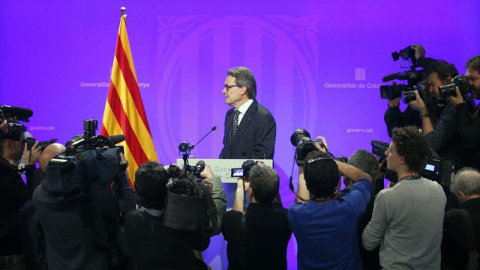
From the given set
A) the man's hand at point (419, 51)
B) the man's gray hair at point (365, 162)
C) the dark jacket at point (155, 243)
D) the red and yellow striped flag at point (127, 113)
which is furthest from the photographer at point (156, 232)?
the man's hand at point (419, 51)

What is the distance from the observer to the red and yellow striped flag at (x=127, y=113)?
456 cm

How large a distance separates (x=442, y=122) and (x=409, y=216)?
3.76 feet

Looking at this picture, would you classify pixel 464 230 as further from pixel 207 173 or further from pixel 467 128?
pixel 207 173

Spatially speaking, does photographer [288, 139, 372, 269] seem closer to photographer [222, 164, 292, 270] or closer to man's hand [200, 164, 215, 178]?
photographer [222, 164, 292, 270]

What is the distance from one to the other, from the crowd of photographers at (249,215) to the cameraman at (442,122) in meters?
0.43

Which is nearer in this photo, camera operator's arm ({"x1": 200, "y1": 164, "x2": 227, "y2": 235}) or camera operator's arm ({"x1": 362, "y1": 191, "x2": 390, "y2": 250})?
camera operator's arm ({"x1": 362, "y1": 191, "x2": 390, "y2": 250})

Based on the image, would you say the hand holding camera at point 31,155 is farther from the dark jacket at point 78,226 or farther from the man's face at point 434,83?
the man's face at point 434,83

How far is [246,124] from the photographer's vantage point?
405cm

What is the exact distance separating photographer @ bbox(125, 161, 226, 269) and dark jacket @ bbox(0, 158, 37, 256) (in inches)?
35.1

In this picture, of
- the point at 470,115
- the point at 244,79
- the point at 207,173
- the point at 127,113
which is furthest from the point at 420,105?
the point at 127,113

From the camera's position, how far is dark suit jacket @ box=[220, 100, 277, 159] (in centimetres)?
399

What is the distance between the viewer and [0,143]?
126 inches

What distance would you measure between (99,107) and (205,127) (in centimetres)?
115

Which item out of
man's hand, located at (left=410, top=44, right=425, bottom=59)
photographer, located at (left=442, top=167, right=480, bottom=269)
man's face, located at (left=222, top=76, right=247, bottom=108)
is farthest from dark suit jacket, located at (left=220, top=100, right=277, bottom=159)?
photographer, located at (left=442, top=167, right=480, bottom=269)
